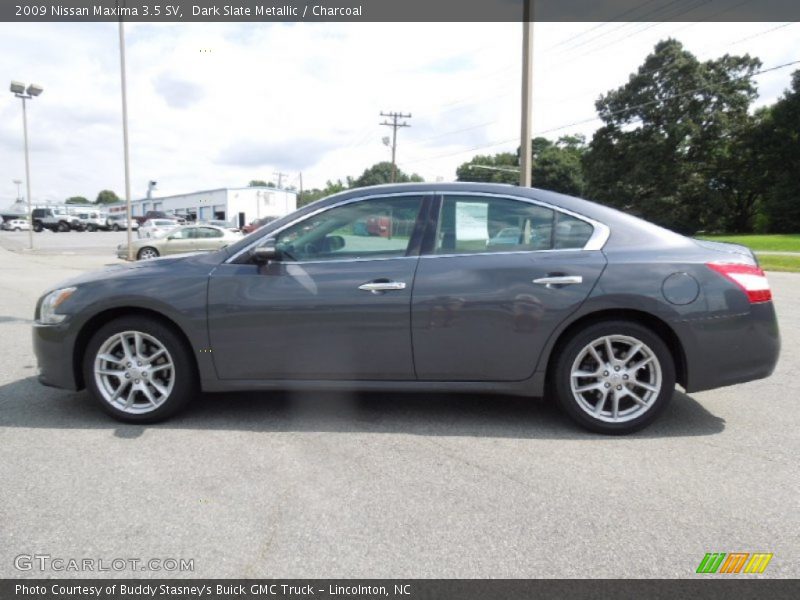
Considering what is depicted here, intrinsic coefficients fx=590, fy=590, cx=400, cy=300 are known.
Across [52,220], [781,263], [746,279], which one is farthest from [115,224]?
[746,279]

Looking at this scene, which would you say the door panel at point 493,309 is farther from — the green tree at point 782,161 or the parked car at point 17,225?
the parked car at point 17,225

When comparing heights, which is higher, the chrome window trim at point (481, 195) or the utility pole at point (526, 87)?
the utility pole at point (526, 87)

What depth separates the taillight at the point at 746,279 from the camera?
3695mm

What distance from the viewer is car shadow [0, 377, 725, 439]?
152 inches

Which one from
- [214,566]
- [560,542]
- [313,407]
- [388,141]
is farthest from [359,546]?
[388,141]

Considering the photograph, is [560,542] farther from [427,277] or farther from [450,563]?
[427,277]

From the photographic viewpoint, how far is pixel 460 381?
3816 millimetres

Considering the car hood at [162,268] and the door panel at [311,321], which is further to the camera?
the car hood at [162,268]

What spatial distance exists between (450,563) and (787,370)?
4.42 meters

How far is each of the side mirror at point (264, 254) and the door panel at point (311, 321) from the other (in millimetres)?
53

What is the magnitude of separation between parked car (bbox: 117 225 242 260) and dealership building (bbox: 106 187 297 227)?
156ft

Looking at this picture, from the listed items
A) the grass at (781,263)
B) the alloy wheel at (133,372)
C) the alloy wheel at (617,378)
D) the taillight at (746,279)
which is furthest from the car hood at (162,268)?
the grass at (781,263)

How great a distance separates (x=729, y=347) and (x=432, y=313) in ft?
6.10

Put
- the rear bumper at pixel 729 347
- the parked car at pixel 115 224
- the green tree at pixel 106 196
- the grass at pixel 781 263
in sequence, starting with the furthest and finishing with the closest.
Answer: the green tree at pixel 106 196 → the parked car at pixel 115 224 → the grass at pixel 781 263 → the rear bumper at pixel 729 347
